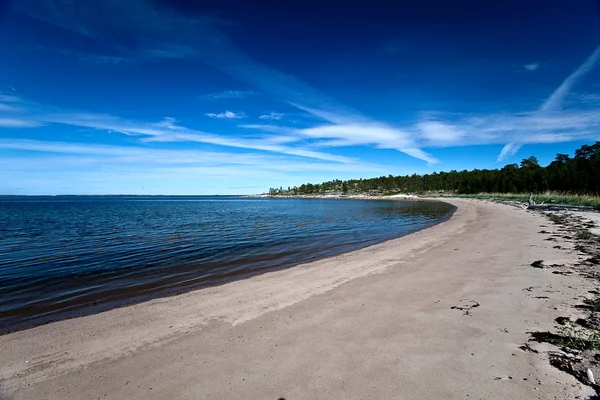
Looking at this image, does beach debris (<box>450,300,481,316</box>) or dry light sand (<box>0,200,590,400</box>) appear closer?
dry light sand (<box>0,200,590,400</box>)

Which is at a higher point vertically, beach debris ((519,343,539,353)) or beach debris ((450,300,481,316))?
beach debris ((519,343,539,353))

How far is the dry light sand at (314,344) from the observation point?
435cm

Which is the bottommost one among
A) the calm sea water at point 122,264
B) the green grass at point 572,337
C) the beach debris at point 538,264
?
the calm sea water at point 122,264

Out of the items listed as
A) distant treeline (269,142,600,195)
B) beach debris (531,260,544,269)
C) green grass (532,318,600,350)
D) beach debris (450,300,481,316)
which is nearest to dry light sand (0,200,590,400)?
beach debris (450,300,481,316)

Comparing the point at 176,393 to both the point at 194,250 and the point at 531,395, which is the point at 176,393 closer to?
the point at 531,395

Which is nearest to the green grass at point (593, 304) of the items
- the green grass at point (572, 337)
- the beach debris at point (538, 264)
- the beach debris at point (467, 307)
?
the green grass at point (572, 337)

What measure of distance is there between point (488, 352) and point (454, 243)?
43.8 ft

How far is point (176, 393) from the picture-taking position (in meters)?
4.36

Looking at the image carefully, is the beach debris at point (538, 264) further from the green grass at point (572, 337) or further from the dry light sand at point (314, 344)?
the green grass at point (572, 337)

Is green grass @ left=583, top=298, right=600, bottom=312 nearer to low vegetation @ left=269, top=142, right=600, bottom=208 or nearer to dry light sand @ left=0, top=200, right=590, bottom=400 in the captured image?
dry light sand @ left=0, top=200, right=590, bottom=400

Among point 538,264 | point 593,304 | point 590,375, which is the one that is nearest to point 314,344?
point 590,375

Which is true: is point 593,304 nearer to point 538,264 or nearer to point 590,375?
point 590,375

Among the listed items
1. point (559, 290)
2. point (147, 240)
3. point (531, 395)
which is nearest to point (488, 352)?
point (531, 395)

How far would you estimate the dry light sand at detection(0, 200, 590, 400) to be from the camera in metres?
4.35
